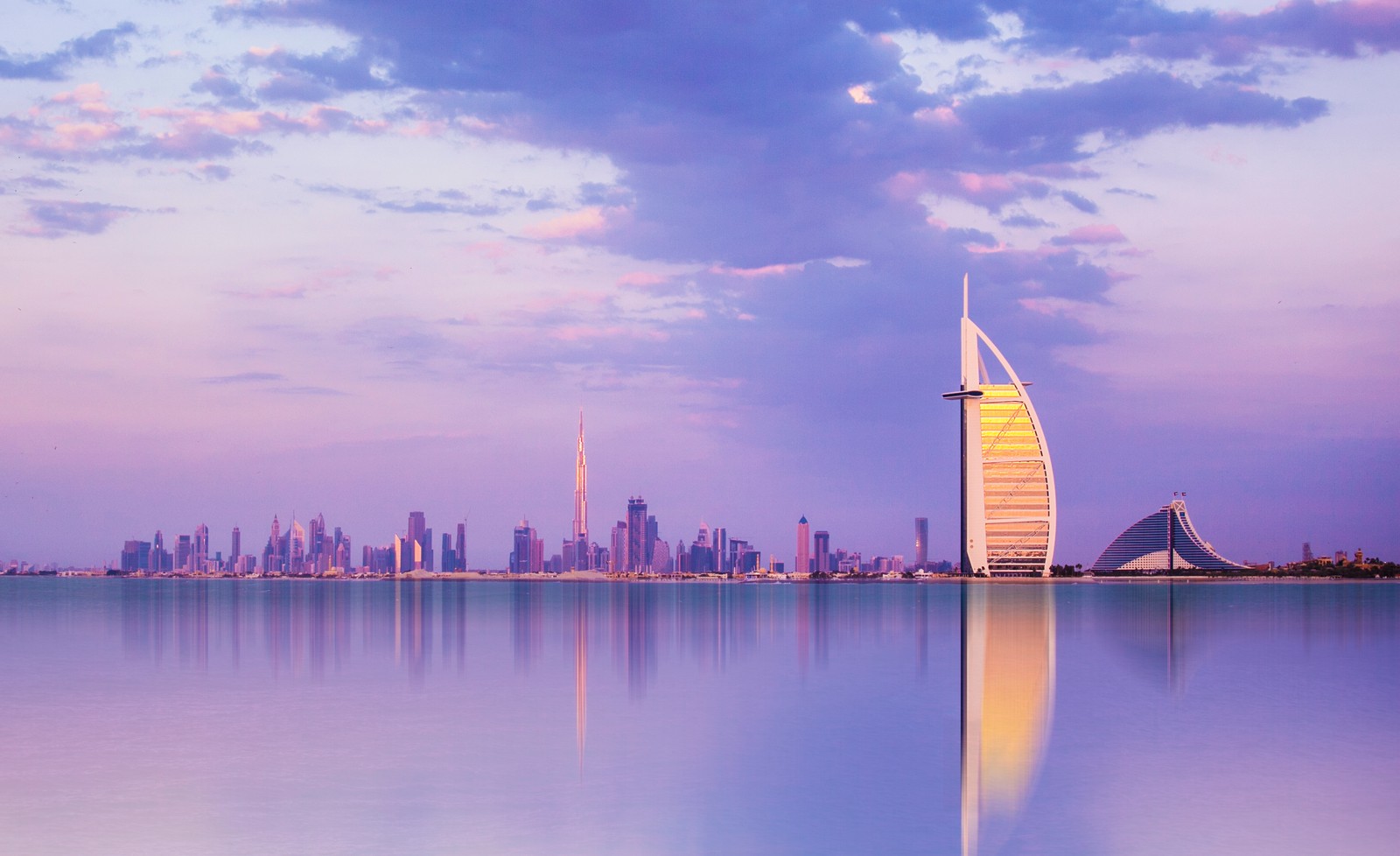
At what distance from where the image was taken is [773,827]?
15.9 m

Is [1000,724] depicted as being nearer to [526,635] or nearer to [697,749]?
[697,749]

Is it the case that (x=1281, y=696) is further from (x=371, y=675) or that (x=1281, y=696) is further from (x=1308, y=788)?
(x=371, y=675)

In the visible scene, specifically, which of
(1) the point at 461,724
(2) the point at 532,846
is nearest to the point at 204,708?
(1) the point at 461,724

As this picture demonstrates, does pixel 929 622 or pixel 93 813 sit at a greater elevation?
pixel 93 813

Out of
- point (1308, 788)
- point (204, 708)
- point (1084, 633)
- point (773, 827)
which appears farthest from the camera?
point (1084, 633)

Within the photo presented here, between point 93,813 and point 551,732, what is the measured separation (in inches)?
350

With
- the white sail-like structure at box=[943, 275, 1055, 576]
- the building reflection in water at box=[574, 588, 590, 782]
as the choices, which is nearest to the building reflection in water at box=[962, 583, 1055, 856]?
the building reflection in water at box=[574, 588, 590, 782]

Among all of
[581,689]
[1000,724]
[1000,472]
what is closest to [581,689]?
[581,689]

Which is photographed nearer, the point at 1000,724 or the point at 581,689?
the point at 1000,724

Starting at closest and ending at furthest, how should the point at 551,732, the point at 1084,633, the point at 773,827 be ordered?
the point at 773,827 → the point at 551,732 → the point at 1084,633

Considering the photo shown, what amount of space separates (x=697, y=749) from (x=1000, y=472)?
153520 mm

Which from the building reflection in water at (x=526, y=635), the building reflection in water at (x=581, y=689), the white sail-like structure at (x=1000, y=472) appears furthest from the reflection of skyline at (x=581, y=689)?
the white sail-like structure at (x=1000, y=472)

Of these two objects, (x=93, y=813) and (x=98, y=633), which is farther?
(x=98, y=633)

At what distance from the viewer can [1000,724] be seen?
25281 mm
